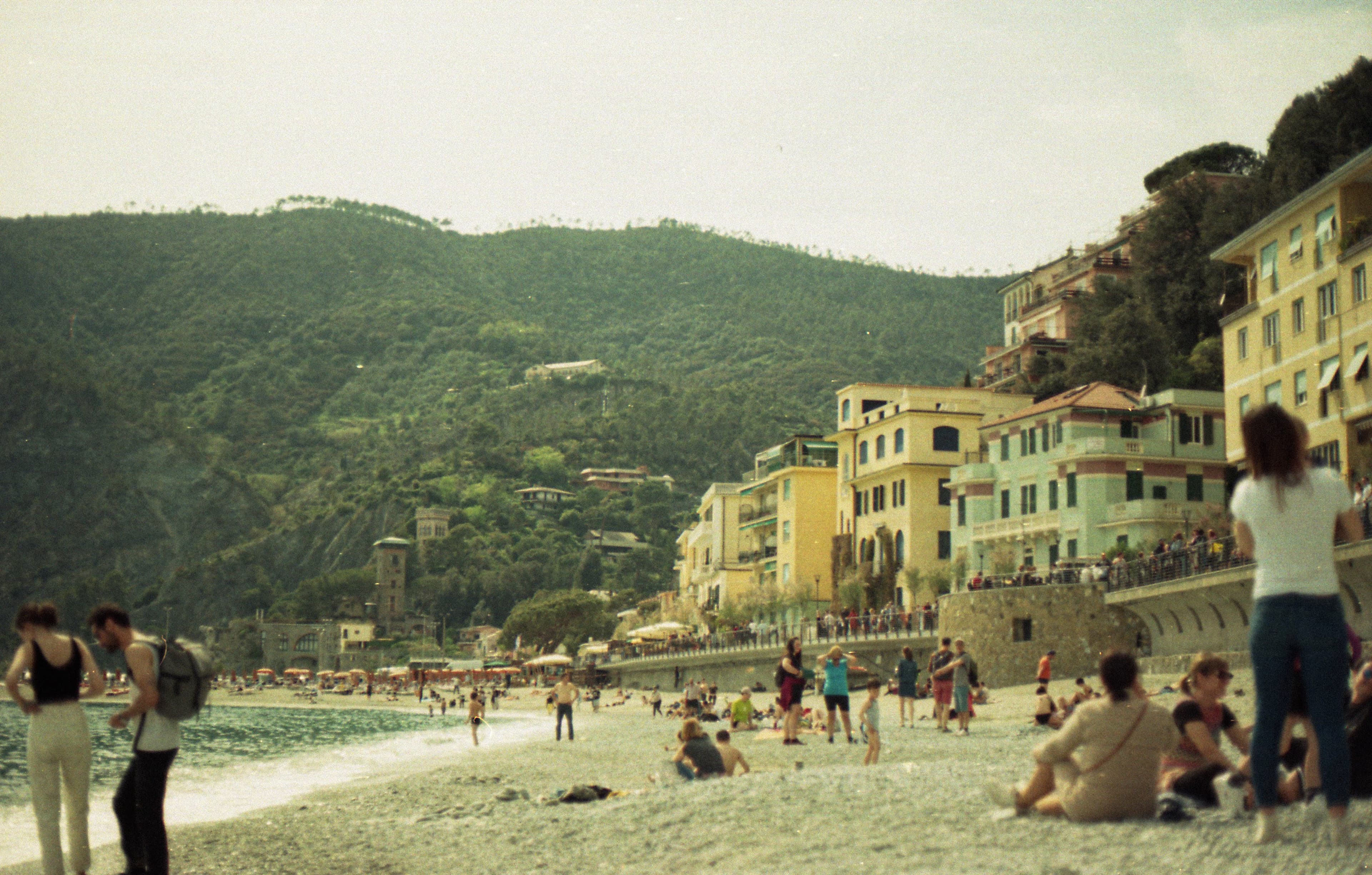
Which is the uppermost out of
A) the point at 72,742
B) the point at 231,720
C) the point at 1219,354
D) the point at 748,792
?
the point at 1219,354

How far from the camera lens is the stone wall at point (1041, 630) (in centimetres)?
3534

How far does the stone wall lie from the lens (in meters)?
35.3

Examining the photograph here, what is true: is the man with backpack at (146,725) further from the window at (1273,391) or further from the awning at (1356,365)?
the window at (1273,391)

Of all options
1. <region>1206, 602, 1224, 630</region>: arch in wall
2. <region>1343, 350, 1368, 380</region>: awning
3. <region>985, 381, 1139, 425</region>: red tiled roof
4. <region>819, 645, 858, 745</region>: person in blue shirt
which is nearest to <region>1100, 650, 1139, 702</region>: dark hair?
<region>819, 645, 858, 745</region>: person in blue shirt

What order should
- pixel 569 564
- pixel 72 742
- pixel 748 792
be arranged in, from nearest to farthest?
pixel 72 742 → pixel 748 792 → pixel 569 564

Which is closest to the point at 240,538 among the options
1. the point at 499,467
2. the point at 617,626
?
the point at 499,467

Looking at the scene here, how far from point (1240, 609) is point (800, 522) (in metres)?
35.8

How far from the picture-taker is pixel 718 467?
181000 millimetres

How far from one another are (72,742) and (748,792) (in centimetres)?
516

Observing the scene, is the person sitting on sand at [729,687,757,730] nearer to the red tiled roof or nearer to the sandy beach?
the sandy beach

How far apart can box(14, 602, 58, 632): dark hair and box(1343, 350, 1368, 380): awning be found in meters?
28.1

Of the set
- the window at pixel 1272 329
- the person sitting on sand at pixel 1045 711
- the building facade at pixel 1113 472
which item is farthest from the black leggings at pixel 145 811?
the building facade at pixel 1113 472

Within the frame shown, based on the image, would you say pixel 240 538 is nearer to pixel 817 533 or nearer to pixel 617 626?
pixel 617 626

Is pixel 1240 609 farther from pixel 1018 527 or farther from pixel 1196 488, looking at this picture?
pixel 1018 527
